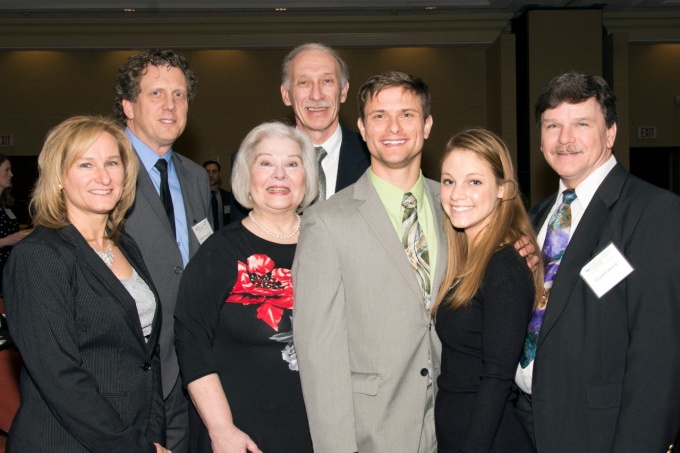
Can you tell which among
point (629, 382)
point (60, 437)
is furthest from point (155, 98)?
point (629, 382)

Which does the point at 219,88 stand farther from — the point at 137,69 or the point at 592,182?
the point at 592,182

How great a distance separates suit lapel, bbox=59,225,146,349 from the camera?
77.3 inches

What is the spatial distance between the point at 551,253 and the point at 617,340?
1.28 feet

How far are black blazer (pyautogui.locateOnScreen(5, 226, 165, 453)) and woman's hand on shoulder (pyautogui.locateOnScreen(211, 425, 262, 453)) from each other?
0.23m

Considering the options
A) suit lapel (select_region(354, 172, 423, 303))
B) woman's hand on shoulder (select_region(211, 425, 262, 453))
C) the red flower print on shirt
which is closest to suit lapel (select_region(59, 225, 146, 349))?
the red flower print on shirt

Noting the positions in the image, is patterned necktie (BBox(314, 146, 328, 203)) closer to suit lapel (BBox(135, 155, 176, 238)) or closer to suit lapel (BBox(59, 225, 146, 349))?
suit lapel (BBox(135, 155, 176, 238))

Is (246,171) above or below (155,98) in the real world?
below

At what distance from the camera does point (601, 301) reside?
199 centimetres

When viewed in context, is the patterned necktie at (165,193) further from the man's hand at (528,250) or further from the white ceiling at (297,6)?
the white ceiling at (297,6)

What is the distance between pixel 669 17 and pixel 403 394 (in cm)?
1079

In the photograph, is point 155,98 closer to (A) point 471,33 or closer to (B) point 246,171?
(B) point 246,171

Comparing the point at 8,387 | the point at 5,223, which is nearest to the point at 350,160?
the point at 8,387

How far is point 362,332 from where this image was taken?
2078 mm

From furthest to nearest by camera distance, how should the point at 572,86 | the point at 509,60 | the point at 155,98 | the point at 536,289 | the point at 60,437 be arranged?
the point at 509,60 → the point at 155,98 → the point at 572,86 → the point at 536,289 → the point at 60,437
